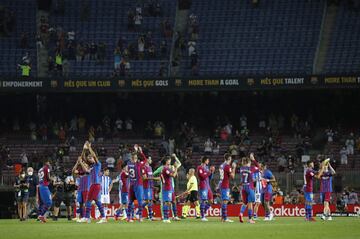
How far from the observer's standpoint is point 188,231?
2669 centimetres

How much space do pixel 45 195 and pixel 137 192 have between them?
10.2 ft

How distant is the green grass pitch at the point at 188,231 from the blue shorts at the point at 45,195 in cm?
286

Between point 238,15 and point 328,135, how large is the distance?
10.8 meters

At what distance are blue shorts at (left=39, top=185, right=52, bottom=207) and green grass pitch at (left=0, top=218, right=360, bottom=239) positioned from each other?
112 inches

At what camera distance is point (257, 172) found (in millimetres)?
32688

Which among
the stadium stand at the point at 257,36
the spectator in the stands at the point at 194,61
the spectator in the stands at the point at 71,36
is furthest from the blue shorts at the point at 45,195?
the spectator in the stands at the point at 71,36

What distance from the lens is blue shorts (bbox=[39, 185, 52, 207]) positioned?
33.5 meters

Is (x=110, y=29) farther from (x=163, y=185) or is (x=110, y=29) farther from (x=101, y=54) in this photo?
(x=163, y=185)

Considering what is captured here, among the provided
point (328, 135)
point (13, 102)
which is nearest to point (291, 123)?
point (328, 135)

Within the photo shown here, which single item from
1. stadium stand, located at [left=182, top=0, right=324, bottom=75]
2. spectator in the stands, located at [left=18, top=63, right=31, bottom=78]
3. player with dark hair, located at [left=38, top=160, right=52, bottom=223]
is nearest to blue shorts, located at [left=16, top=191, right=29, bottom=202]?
player with dark hair, located at [left=38, top=160, right=52, bottom=223]

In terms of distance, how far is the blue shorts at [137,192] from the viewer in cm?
3309

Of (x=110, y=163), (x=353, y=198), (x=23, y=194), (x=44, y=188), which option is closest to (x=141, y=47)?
(x=110, y=163)

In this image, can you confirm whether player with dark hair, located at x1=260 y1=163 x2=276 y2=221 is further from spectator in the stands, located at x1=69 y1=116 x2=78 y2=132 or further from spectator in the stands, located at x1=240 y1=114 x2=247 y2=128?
spectator in the stands, located at x1=69 y1=116 x2=78 y2=132

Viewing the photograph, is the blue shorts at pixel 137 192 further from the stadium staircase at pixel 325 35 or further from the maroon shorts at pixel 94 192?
the stadium staircase at pixel 325 35
